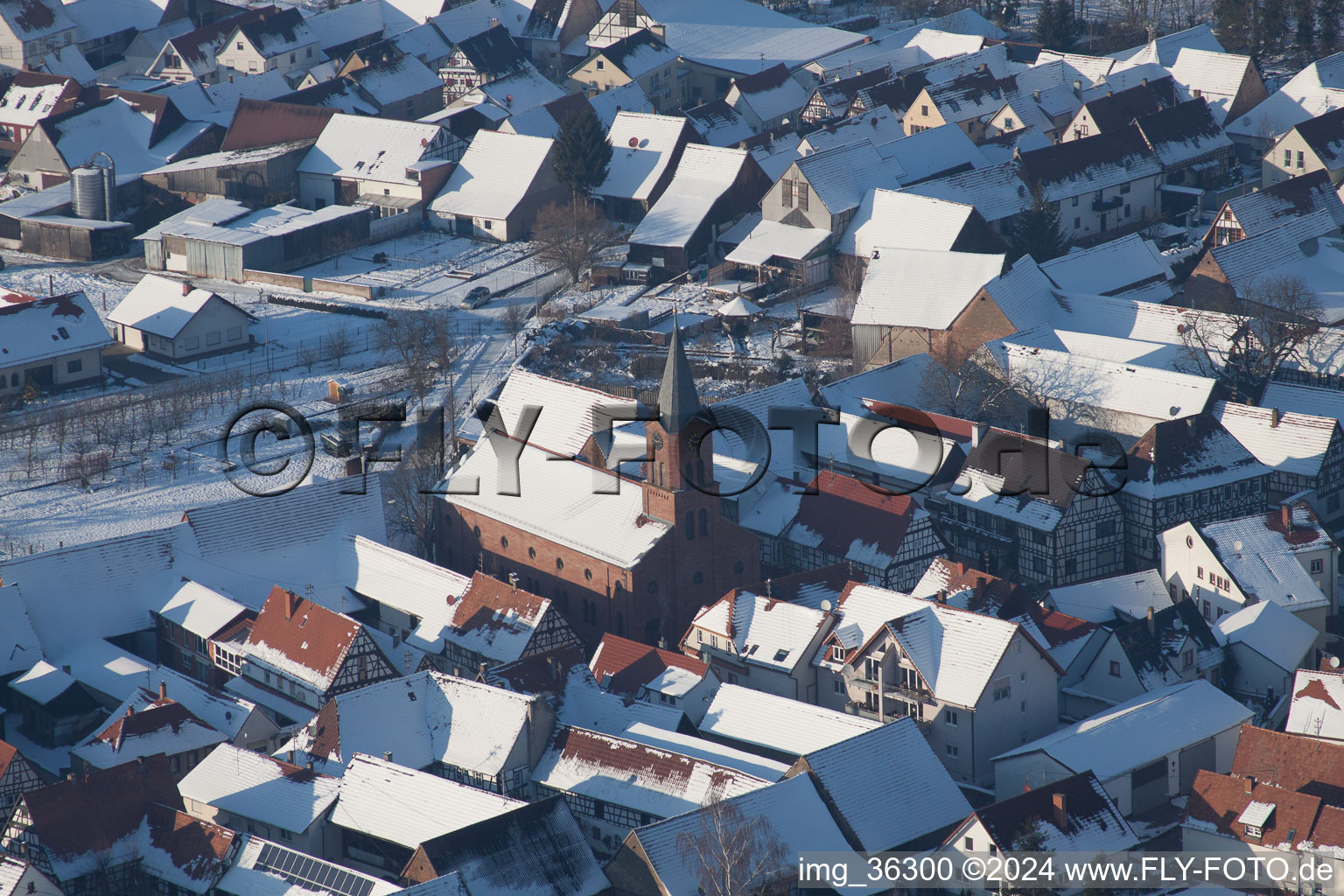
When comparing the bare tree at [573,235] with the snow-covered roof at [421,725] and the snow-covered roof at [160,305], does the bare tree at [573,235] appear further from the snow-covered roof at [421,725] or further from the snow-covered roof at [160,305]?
the snow-covered roof at [421,725]

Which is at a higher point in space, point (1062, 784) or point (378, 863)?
point (1062, 784)

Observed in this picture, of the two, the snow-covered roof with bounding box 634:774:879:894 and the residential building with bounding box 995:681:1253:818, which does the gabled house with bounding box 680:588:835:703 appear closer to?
the residential building with bounding box 995:681:1253:818

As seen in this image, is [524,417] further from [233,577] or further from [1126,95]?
[1126,95]

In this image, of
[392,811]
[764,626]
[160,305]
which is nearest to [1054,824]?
[764,626]

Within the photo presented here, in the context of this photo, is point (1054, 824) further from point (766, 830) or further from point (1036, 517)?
point (1036, 517)

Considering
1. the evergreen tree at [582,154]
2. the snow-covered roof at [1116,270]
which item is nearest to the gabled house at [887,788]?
the snow-covered roof at [1116,270]

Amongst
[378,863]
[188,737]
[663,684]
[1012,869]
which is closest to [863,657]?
[663,684]

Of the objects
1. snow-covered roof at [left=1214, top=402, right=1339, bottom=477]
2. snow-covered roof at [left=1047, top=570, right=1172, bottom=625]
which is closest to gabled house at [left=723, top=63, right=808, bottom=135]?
snow-covered roof at [left=1214, top=402, right=1339, bottom=477]
